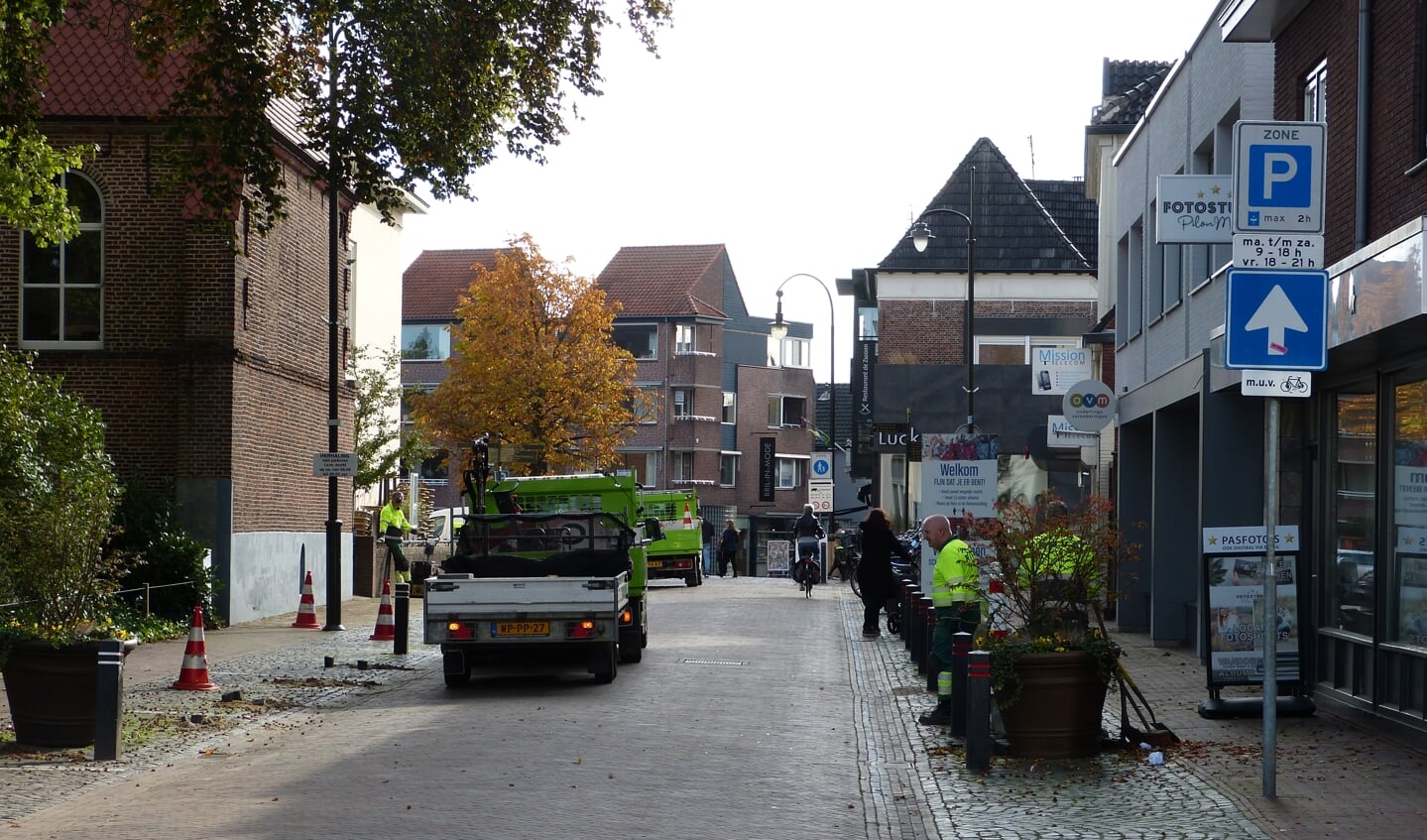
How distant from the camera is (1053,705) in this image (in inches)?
460

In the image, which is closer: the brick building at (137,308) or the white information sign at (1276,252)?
the white information sign at (1276,252)

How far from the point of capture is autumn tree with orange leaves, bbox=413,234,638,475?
2163 inches

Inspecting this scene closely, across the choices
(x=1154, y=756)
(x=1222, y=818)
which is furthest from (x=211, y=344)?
(x=1222, y=818)

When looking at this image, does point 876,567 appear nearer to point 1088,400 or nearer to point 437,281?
point 1088,400

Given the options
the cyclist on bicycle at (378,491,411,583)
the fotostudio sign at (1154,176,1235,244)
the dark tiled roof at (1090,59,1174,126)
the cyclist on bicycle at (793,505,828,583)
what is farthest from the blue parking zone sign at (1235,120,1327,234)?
the dark tiled roof at (1090,59,1174,126)

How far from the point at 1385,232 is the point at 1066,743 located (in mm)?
4805

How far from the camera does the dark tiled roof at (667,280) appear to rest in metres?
78.1

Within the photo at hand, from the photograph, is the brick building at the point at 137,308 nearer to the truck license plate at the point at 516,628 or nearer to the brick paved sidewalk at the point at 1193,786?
the truck license plate at the point at 516,628

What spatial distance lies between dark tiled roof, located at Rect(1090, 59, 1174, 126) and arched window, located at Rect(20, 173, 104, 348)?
23.3 metres

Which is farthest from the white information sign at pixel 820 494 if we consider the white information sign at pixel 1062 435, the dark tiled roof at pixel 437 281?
the dark tiled roof at pixel 437 281

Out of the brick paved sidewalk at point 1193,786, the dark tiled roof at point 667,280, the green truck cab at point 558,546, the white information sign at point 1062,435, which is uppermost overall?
the dark tiled roof at point 667,280

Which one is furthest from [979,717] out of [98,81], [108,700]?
[98,81]

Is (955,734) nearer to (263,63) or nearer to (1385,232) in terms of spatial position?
(1385,232)

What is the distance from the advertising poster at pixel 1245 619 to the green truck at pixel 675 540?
26.5 metres
